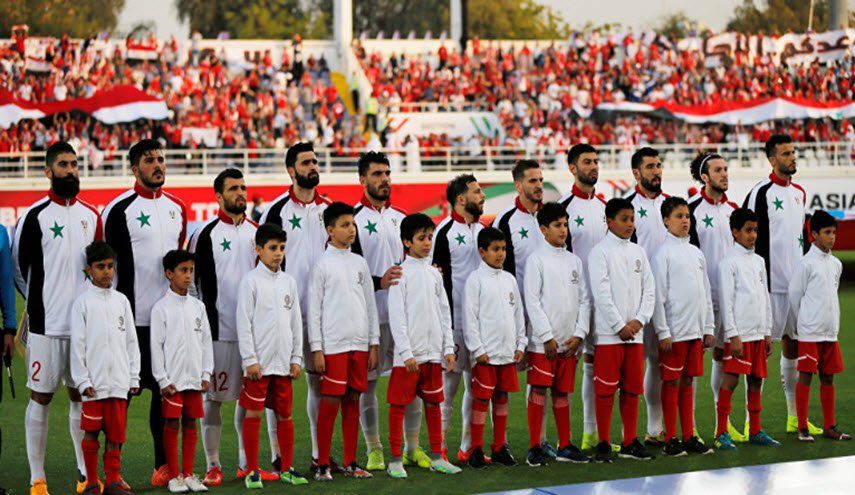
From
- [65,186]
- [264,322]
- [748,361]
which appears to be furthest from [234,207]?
[748,361]

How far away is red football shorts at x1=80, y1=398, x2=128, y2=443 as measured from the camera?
26.6 feet

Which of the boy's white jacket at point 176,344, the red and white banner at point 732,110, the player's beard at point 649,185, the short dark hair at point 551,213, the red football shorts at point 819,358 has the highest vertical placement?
the red and white banner at point 732,110

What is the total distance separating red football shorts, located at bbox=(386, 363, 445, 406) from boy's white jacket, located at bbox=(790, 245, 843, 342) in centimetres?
311

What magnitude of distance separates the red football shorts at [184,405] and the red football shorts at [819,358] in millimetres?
4671

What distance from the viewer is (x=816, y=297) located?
1022 centimetres

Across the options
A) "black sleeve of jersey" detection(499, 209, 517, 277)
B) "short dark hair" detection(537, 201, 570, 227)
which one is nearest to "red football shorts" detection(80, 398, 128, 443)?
"black sleeve of jersey" detection(499, 209, 517, 277)

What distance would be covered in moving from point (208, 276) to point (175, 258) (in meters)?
0.46

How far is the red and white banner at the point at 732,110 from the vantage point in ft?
132

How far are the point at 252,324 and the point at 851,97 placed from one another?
125ft

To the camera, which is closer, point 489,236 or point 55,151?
point 55,151

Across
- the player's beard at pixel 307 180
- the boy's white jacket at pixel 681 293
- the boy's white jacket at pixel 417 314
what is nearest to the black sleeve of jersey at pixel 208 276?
the player's beard at pixel 307 180

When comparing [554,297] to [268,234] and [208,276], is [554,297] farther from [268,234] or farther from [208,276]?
[208,276]

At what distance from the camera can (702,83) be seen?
42.9 m

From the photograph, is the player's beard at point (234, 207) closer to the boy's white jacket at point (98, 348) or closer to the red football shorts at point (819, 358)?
the boy's white jacket at point (98, 348)
